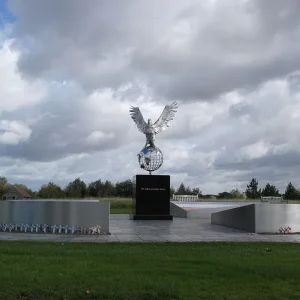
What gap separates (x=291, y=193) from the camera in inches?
2800

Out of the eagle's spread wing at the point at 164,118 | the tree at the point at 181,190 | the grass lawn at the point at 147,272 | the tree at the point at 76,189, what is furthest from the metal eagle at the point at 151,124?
the tree at the point at 181,190

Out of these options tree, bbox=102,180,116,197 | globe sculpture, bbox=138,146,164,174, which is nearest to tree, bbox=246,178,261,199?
tree, bbox=102,180,116,197

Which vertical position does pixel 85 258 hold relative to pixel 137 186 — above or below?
below

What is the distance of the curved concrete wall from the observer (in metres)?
17.6

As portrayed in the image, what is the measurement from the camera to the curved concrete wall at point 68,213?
1761cm

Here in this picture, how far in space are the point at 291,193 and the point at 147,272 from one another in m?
66.5

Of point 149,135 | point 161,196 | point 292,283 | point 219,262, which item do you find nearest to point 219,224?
point 161,196

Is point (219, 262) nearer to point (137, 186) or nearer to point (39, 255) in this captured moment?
point (39, 255)

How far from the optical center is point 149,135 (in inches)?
1134

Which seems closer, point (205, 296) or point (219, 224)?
point (205, 296)

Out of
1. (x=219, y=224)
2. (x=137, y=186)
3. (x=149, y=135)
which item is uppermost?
(x=149, y=135)

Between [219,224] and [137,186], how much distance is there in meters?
6.31

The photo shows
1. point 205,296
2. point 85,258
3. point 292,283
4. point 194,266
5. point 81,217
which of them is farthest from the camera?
point 81,217

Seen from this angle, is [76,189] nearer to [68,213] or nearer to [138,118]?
[138,118]
